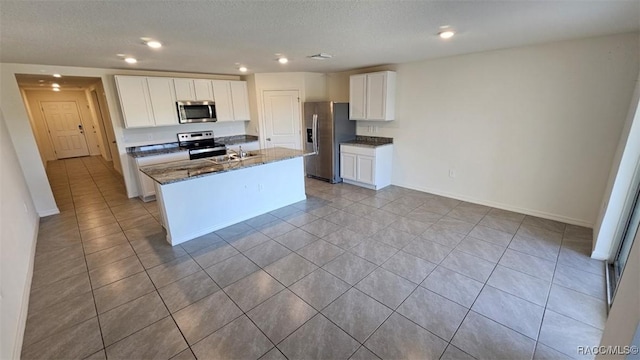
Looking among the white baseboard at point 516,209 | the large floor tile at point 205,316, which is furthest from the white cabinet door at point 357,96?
the large floor tile at point 205,316

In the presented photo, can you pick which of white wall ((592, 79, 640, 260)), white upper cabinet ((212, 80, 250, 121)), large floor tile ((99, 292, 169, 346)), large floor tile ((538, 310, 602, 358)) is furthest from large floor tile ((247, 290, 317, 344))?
white upper cabinet ((212, 80, 250, 121))

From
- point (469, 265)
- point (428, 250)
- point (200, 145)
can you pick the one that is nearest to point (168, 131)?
point (200, 145)

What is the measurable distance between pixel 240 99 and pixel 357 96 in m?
2.63

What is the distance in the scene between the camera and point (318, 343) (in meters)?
1.89

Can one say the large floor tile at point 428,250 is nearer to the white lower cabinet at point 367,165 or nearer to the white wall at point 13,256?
the white lower cabinet at point 367,165

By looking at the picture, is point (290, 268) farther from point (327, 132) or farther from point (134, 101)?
point (134, 101)

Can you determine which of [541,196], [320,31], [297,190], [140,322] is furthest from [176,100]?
[541,196]

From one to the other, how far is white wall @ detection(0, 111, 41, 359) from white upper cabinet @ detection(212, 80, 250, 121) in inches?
123

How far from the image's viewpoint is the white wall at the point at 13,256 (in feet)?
5.99

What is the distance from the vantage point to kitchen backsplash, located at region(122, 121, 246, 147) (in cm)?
497

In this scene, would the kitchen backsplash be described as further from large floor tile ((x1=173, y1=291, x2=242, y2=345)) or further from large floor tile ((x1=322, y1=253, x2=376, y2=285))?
large floor tile ((x1=322, y1=253, x2=376, y2=285))

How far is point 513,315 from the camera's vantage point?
2092 millimetres

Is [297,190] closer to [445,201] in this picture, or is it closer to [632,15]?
[445,201]

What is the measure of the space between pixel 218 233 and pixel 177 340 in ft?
5.65
